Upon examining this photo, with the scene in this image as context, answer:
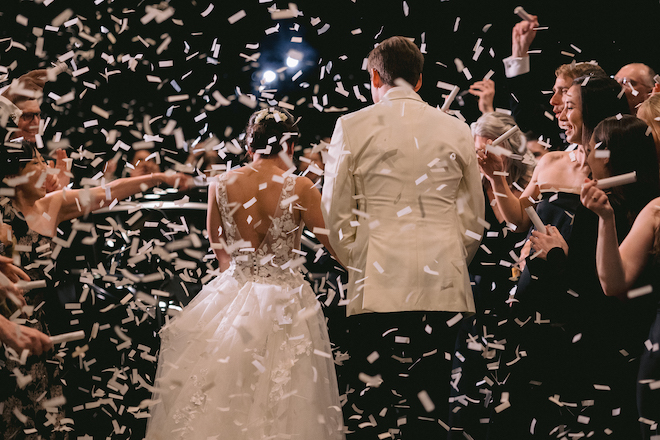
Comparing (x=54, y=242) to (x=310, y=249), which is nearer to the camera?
(x=54, y=242)

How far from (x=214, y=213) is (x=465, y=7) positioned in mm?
2911

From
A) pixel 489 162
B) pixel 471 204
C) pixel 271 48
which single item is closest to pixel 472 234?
pixel 471 204

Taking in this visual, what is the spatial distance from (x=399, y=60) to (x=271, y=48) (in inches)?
165

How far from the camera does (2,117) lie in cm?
218

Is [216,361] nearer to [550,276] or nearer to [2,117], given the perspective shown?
[2,117]

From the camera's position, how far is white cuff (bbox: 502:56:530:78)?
3316mm

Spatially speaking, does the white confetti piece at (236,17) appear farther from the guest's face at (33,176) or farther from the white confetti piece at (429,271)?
the white confetti piece at (429,271)

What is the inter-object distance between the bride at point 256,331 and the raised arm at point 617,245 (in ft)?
4.07

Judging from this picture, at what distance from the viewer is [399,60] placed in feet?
8.11

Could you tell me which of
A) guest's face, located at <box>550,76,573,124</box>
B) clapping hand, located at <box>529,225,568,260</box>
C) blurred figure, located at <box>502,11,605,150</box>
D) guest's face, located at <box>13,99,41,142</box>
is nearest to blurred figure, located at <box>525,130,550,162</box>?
blurred figure, located at <box>502,11,605,150</box>

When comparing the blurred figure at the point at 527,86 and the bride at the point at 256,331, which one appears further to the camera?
the blurred figure at the point at 527,86

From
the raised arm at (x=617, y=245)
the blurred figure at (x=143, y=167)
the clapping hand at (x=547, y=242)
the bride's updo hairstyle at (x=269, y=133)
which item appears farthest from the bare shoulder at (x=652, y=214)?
the blurred figure at (x=143, y=167)

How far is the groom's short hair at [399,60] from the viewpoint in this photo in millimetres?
2463

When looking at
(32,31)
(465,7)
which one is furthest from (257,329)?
(32,31)
